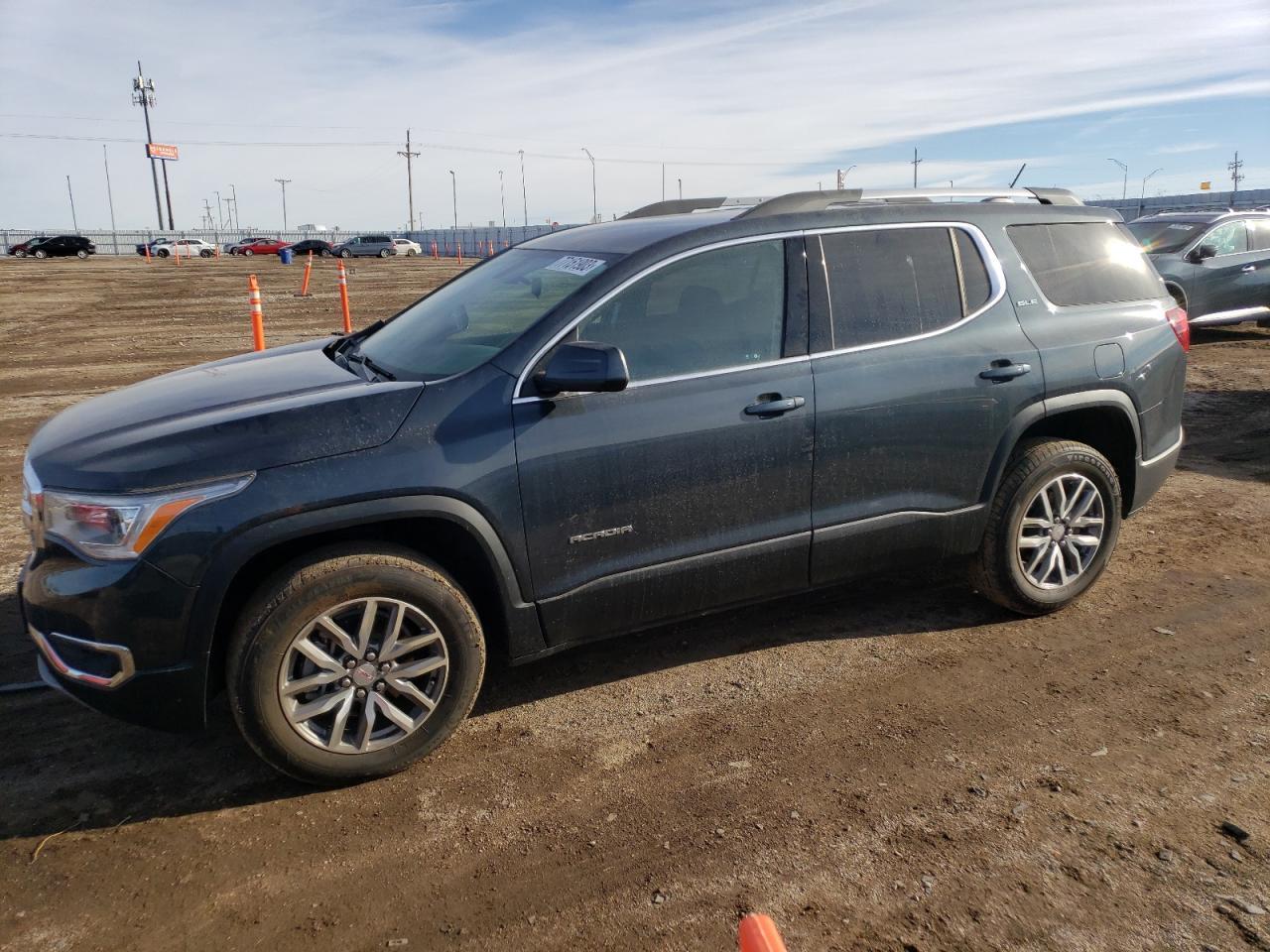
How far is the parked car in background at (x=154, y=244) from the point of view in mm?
63219

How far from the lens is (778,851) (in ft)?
9.90

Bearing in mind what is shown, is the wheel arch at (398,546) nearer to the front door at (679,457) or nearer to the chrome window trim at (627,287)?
the front door at (679,457)

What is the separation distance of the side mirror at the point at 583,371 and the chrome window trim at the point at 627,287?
2.9 inches

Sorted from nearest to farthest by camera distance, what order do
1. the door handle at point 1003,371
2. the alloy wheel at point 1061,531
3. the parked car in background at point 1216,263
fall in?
1. the door handle at point 1003,371
2. the alloy wheel at point 1061,531
3. the parked car in background at point 1216,263

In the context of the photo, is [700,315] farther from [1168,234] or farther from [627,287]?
[1168,234]

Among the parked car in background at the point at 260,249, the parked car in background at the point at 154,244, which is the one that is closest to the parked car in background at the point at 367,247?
the parked car in background at the point at 260,249

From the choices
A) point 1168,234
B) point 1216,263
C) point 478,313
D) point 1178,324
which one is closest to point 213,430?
point 478,313

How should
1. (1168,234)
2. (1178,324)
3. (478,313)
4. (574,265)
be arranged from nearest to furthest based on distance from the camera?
1. (574,265)
2. (478,313)
3. (1178,324)
4. (1168,234)

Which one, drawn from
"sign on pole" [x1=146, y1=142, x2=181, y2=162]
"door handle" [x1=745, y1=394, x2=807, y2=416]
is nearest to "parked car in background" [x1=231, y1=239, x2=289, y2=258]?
"sign on pole" [x1=146, y1=142, x2=181, y2=162]

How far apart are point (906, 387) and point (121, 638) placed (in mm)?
3046

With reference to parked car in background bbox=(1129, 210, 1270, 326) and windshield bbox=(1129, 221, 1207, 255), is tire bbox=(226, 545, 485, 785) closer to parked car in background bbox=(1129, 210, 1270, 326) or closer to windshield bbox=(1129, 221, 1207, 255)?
parked car in background bbox=(1129, 210, 1270, 326)

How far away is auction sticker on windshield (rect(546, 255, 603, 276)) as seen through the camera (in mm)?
3906

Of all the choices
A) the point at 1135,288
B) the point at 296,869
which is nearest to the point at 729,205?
the point at 1135,288

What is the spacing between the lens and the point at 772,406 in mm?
3855
